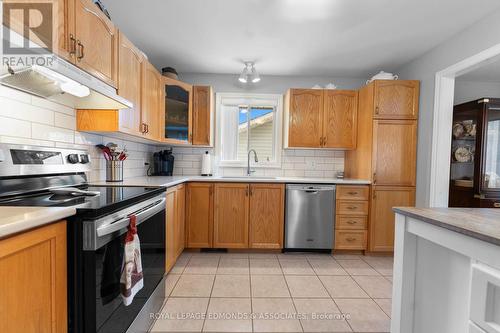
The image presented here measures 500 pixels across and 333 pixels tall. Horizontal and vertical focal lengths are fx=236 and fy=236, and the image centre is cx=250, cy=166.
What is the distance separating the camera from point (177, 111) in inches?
115

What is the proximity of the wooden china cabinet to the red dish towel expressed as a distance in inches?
139

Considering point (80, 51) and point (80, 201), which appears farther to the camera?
point (80, 51)

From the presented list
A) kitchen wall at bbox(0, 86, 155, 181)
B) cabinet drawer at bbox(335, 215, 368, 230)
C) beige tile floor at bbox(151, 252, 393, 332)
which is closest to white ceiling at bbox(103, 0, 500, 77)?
kitchen wall at bbox(0, 86, 155, 181)

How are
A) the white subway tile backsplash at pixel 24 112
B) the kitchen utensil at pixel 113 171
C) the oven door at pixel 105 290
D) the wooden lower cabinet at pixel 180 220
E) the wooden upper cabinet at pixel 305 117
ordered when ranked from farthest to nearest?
the wooden upper cabinet at pixel 305 117 < the wooden lower cabinet at pixel 180 220 < the kitchen utensil at pixel 113 171 < the white subway tile backsplash at pixel 24 112 < the oven door at pixel 105 290

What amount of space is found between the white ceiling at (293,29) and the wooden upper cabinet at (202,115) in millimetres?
356

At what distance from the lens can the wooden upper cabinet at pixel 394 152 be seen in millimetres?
2742

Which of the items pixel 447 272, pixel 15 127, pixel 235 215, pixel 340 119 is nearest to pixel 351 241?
pixel 235 215

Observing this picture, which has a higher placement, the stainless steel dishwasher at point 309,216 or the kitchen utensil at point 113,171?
the kitchen utensil at point 113,171

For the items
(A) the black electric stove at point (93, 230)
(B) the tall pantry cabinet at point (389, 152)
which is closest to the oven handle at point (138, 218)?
(A) the black electric stove at point (93, 230)

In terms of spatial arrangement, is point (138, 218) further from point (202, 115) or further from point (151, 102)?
point (202, 115)

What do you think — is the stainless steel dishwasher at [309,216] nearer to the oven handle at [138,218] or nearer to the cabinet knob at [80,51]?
the oven handle at [138,218]

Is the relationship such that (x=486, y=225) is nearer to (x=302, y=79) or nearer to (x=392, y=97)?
(x=392, y=97)

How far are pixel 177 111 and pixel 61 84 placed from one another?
5.42ft

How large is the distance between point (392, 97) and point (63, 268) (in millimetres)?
3224
